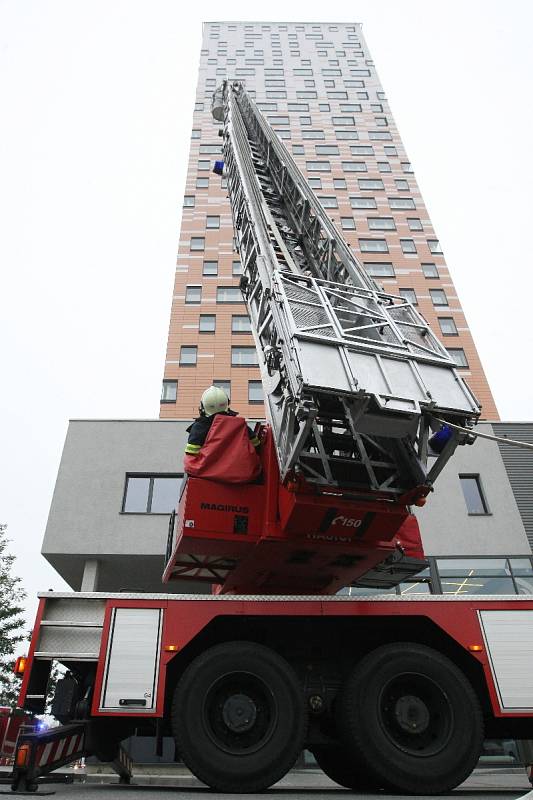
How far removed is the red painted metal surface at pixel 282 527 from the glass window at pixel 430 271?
34.4 metres

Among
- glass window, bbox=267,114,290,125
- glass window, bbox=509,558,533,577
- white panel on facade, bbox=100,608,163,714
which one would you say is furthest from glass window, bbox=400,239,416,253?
white panel on facade, bbox=100,608,163,714

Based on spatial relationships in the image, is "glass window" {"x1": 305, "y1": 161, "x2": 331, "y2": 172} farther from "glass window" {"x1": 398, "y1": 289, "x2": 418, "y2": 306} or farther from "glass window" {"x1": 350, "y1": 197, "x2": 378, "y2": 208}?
"glass window" {"x1": 398, "y1": 289, "x2": 418, "y2": 306}

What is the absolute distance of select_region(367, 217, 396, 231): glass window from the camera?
4138 cm

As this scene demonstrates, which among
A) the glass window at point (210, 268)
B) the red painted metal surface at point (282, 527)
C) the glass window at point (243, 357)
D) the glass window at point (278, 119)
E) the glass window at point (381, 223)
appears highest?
the glass window at point (278, 119)

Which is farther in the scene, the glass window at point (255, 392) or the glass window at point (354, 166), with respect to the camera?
the glass window at point (354, 166)

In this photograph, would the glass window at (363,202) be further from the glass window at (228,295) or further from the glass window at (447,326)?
the glass window at (228,295)

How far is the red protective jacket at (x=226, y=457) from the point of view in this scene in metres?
6.23

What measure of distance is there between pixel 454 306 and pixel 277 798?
35.0 metres

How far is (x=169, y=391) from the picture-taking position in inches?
1168

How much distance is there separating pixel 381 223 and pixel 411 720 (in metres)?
40.6

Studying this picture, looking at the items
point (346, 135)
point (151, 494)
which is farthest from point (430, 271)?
point (151, 494)

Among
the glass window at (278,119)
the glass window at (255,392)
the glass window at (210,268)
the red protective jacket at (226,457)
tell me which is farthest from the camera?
the glass window at (278,119)

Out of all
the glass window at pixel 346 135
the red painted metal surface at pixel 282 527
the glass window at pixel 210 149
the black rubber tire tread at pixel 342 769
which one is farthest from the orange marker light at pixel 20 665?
the glass window at pixel 346 135

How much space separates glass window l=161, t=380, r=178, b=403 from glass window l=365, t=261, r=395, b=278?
16.6 meters
